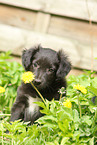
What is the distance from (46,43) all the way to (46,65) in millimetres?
1848

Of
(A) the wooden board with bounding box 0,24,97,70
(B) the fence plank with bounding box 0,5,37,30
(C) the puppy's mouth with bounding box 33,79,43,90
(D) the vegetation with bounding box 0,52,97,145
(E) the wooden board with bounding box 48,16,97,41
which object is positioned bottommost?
(D) the vegetation with bounding box 0,52,97,145

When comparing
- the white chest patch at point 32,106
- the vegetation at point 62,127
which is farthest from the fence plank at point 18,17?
the vegetation at point 62,127

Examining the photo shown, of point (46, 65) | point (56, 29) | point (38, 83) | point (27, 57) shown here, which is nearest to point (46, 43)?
point (56, 29)

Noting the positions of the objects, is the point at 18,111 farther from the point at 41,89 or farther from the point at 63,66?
the point at 63,66

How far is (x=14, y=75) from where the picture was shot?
11.3 feet

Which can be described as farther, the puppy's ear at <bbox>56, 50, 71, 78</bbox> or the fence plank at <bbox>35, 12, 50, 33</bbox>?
the fence plank at <bbox>35, 12, 50, 33</bbox>

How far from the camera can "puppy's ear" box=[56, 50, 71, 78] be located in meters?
2.63

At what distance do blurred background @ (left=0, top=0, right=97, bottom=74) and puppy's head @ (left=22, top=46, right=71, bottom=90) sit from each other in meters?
1.51

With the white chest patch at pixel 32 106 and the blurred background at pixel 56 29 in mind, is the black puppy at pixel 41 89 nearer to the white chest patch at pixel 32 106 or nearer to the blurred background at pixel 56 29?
the white chest patch at pixel 32 106

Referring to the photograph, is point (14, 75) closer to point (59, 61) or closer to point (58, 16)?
point (59, 61)

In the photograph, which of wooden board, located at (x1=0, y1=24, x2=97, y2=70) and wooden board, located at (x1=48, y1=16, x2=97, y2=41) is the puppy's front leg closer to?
wooden board, located at (x1=0, y1=24, x2=97, y2=70)

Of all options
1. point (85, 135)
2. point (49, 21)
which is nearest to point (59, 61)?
point (85, 135)

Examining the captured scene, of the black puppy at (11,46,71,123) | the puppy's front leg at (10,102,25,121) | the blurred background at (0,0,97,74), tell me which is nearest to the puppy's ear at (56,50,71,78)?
the black puppy at (11,46,71,123)

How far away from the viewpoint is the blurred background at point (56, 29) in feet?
14.1
